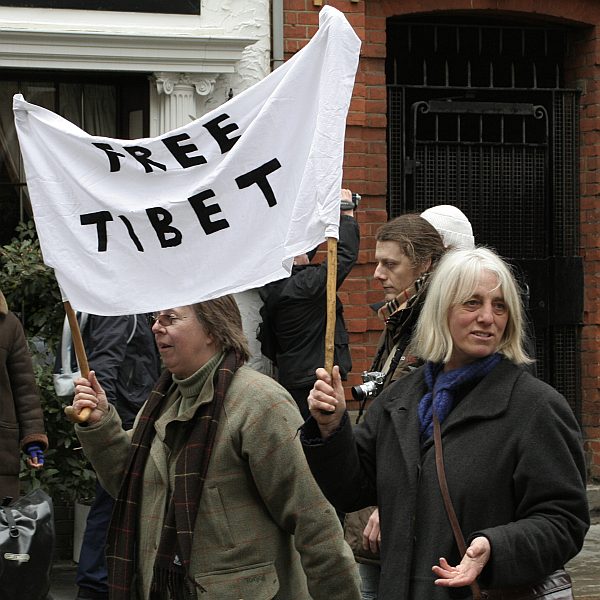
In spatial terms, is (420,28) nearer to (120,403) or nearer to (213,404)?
(120,403)

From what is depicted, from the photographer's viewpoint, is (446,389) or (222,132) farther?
(222,132)

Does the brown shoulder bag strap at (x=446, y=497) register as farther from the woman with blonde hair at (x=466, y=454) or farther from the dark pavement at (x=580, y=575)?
the dark pavement at (x=580, y=575)

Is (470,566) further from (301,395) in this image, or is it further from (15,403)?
(301,395)

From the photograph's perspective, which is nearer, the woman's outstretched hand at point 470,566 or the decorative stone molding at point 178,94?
the woman's outstretched hand at point 470,566

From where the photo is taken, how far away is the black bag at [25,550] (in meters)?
5.49

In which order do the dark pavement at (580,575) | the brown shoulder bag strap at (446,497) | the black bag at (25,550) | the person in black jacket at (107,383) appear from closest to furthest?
the brown shoulder bag strap at (446,497), the black bag at (25,550), the person in black jacket at (107,383), the dark pavement at (580,575)

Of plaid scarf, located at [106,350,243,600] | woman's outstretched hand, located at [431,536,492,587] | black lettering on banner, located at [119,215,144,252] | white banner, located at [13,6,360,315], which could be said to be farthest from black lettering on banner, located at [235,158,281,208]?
woman's outstretched hand, located at [431,536,492,587]

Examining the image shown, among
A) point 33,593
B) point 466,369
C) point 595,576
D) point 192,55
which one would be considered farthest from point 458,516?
point 192,55

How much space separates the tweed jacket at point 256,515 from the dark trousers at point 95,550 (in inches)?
118

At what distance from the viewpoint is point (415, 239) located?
5160 millimetres

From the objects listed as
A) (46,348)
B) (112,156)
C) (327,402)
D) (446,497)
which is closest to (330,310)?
(327,402)

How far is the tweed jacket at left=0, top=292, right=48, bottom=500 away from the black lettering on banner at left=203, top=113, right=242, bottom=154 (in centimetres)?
263

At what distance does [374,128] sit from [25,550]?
459 centimetres

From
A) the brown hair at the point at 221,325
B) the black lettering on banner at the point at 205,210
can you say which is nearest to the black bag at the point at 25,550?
the brown hair at the point at 221,325
